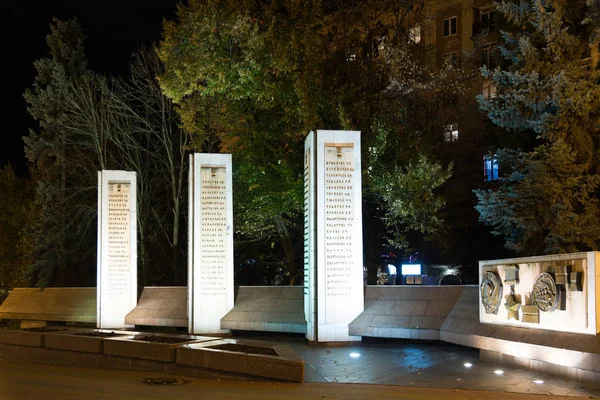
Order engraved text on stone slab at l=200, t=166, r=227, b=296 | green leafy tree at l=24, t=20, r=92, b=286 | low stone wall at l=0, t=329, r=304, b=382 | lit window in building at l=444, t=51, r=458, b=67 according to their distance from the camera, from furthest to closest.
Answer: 1. green leafy tree at l=24, t=20, r=92, b=286
2. lit window in building at l=444, t=51, r=458, b=67
3. engraved text on stone slab at l=200, t=166, r=227, b=296
4. low stone wall at l=0, t=329, r=304, b=382

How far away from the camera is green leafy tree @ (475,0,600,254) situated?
18.9 m

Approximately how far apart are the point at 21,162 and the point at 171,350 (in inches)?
1648

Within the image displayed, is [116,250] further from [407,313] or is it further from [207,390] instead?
[207,390]

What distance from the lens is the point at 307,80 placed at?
22672 mm

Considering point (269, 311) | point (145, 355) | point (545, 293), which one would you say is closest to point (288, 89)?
point (269, 311)

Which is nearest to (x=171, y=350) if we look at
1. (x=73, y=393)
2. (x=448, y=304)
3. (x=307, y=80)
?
(x=73, y=393)

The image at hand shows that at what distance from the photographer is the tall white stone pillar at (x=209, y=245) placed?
19.6 m

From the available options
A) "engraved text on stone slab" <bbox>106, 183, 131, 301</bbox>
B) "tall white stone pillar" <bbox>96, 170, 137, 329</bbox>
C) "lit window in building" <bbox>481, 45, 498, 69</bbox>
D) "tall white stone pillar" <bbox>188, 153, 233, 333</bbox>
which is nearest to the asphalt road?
"tall white stone pillar" <bbox>188, 153, 233, 333</bbox>

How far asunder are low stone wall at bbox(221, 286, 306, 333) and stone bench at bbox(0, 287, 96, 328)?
7635mm

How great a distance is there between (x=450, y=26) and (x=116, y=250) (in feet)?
92.3

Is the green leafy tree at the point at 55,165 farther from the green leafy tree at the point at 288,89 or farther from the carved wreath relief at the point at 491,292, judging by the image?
the carved wreath relief at the point at 491,292

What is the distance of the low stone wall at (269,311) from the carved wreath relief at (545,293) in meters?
7.55

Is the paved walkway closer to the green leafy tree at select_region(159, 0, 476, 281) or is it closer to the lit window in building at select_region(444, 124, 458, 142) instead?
the green leafy tree at select_region(159, 0, 476, 281)

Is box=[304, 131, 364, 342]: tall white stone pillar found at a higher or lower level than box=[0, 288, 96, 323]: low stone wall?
higher
